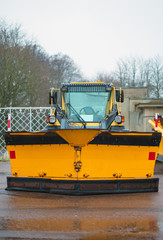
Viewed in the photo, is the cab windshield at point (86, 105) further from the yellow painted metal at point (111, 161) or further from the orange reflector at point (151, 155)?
the orange reflector at point (151, 155)

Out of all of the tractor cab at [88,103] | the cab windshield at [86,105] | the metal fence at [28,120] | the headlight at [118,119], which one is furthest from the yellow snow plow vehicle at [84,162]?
the metal fence at [28,120]

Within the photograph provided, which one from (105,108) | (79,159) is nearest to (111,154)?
(79,159)

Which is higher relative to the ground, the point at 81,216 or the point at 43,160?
the point at 43,160

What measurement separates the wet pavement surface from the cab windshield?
7.11ft

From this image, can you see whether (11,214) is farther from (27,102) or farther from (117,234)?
(27,102)

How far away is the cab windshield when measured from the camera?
27.0 feet

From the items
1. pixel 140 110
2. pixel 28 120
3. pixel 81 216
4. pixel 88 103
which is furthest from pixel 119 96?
pixel 140 110

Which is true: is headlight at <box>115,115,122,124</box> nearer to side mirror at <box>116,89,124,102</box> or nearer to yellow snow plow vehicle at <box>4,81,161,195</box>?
side mirror at <box>116,89,124,102</box>

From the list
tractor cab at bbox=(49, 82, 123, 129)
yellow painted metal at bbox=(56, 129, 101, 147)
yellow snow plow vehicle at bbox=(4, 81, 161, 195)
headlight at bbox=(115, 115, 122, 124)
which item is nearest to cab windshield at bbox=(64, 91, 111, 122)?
tractor cab at bbox=(49, 82, 123, 129)

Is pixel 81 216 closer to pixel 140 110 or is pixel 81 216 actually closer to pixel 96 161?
pixel 96 161

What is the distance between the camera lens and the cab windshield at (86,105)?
8220 millimetres

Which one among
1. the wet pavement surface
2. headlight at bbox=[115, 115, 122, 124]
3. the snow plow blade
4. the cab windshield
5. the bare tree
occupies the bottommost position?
the wet pavement surface

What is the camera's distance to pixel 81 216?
5125 mm

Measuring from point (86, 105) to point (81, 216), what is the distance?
12.0ft
